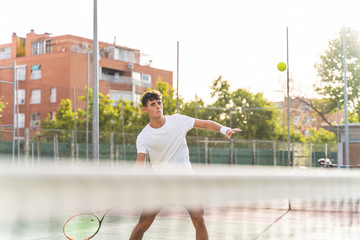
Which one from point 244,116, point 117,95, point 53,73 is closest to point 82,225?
point 244,116

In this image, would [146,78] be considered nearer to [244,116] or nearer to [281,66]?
[244,116]

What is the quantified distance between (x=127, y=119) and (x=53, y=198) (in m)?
33.6

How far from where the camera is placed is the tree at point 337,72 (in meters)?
33.0

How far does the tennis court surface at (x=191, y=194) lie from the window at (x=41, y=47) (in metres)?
44.2

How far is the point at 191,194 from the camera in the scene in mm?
1229

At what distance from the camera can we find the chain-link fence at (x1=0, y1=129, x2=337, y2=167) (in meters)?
20.9

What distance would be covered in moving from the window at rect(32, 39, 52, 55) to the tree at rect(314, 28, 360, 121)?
21.1m

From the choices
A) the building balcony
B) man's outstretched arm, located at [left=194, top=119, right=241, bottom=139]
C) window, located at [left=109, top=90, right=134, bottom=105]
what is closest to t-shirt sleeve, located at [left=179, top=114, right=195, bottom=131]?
man's outstretched arm, located at [left=194, top=119, right=241, bottom=139]

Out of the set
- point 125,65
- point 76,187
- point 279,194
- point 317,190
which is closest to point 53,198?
point 76,187

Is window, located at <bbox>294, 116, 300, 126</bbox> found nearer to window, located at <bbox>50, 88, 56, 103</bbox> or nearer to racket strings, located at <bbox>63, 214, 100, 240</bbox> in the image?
window, located at <bbox>50, 88, 56, 103</bbox>

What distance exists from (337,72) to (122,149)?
14.6m

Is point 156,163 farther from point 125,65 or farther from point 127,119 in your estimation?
point 125,65

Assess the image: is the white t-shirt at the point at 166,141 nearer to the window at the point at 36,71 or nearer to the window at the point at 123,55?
the window at the point at 36,71

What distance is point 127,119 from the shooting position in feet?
113
